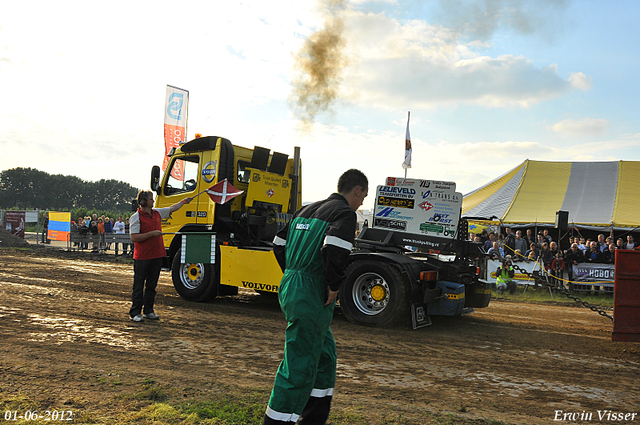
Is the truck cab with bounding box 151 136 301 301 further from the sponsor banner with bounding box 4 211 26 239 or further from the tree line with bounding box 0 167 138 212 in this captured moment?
the tree line with bounding box 0 167 138 212

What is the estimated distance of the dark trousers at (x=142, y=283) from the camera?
694 centimetres

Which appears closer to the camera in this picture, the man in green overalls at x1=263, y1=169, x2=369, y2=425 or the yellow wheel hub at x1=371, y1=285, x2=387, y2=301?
the man in green overalls at x1=263, y1=169, x2=369, y2=425

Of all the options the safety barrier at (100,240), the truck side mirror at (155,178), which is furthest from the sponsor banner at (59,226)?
the truck side mirror at (155,178)

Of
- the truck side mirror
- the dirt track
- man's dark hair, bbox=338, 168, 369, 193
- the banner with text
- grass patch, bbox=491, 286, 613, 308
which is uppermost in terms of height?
the banner with text

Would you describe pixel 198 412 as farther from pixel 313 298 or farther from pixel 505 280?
pixel 505 280

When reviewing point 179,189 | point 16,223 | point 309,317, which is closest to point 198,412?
point 309,317

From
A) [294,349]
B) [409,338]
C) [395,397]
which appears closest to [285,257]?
[294,349]

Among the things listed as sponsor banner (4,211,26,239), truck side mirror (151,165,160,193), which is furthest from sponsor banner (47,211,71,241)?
truck side mirror (151,165,160,193)

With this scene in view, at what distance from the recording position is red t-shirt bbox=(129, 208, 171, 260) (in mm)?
6836

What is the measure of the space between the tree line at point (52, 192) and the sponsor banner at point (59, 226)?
75922mm

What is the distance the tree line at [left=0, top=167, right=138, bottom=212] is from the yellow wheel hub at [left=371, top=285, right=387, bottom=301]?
95.2m

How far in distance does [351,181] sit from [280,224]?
6.00 m

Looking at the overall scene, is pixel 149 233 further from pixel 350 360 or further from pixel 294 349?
pixel 294 349

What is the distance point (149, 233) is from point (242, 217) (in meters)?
2.34
